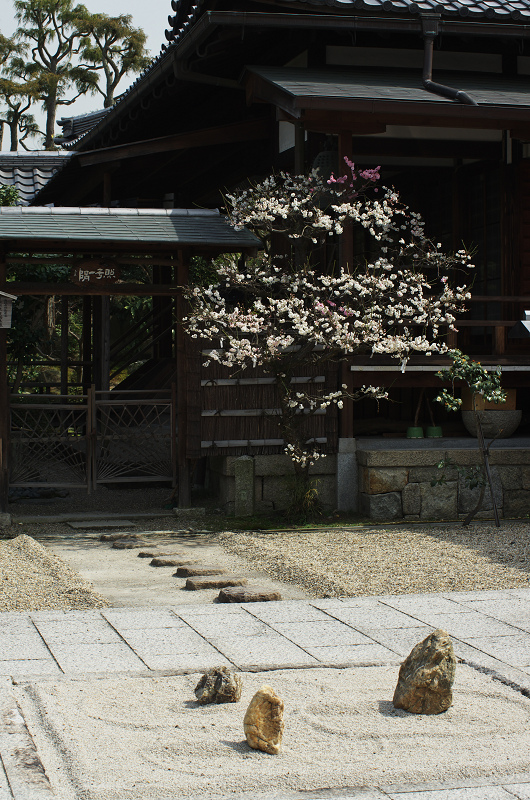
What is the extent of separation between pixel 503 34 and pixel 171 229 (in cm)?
433

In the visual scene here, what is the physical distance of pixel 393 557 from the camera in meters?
7.29

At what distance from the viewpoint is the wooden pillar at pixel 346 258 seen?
9.26 metres

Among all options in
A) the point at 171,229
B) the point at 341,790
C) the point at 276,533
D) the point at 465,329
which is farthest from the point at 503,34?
the point at 341,790

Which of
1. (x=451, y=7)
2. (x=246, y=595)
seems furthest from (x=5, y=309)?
(x=451, y=7)

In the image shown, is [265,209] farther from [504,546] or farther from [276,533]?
[504,546]

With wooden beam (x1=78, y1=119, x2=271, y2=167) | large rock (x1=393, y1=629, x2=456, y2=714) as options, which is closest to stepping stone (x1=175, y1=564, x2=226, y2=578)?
large rock (x1=393, y1=629, x2=456, y2=714)

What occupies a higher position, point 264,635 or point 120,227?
point 120,227

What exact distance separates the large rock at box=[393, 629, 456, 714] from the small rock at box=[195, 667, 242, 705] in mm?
693

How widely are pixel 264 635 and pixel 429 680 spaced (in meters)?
1.32

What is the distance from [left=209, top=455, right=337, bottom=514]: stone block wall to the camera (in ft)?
31.2

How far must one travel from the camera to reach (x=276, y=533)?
8.60 metres

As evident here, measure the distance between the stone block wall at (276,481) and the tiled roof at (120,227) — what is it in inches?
87.5

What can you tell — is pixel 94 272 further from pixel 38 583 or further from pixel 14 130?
pixel 14 130

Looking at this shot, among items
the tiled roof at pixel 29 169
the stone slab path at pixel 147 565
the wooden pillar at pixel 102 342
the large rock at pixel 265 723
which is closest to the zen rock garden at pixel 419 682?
the large rock at pixel 265 723
